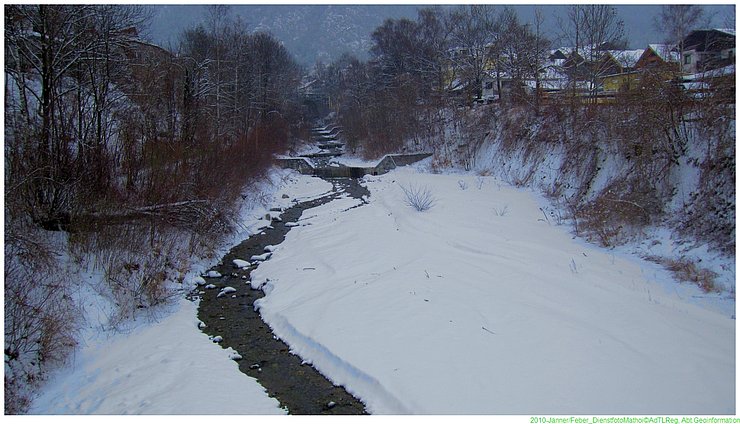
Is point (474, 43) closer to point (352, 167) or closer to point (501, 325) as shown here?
point (352, 167)

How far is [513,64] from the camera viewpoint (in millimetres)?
33281

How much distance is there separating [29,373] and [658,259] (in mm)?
10980

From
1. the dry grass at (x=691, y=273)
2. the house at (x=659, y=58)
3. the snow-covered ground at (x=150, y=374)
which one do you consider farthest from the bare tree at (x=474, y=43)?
the snow-covered ground at (x=150, y=374)

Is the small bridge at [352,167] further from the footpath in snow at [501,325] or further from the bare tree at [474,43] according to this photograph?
the footpath in snow at [501,325]

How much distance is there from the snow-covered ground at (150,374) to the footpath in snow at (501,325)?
125 cm

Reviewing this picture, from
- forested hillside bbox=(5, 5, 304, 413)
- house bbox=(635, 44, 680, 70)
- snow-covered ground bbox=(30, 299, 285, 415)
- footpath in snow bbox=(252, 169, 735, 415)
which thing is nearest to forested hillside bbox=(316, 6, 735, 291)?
house bbox=(635, 44, 680, 70)

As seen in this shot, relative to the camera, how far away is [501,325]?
7.57 m

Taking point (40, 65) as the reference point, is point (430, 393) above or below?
below

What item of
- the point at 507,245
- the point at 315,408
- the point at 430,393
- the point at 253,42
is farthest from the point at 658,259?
the point at 253,42

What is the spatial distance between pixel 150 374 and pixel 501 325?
517cm

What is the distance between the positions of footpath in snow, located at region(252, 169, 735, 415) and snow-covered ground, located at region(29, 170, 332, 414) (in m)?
1.25

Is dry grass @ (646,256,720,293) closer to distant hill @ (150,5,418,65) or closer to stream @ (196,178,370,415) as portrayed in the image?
stream @ (196,178,370,415)

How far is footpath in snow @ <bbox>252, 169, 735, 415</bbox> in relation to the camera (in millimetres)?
5812

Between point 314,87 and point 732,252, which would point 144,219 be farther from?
point 314,87
